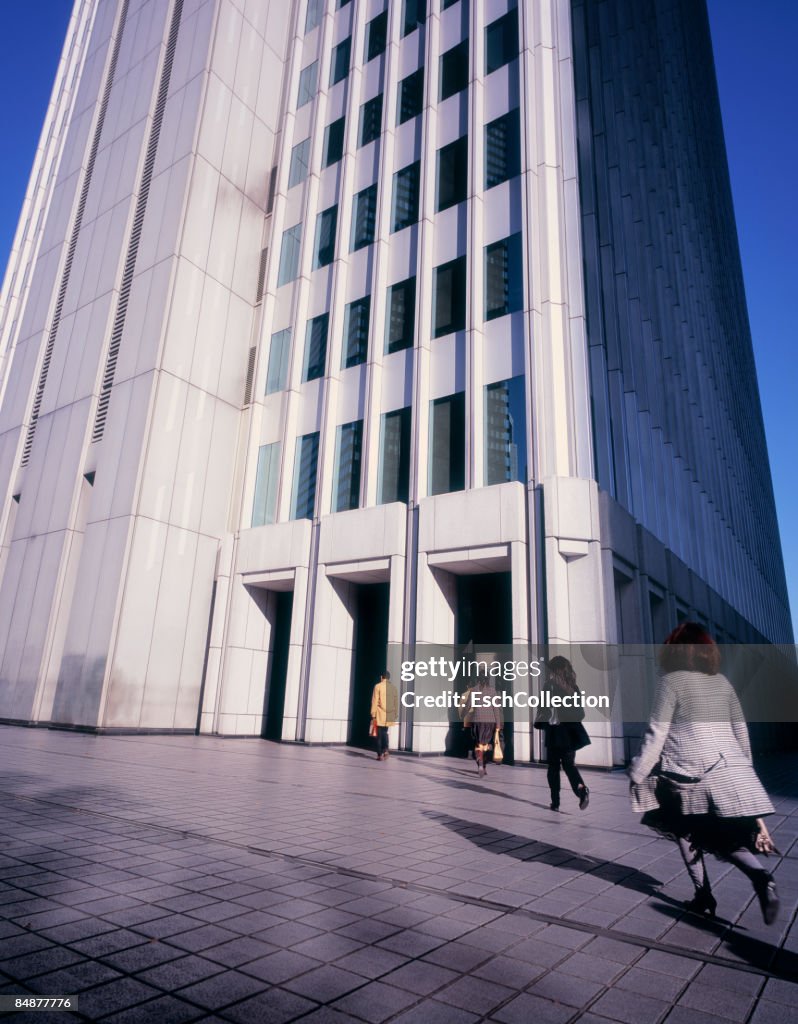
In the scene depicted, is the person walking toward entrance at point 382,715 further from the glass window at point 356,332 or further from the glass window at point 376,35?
the glass window at point 376,35

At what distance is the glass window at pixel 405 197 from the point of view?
18.3 m

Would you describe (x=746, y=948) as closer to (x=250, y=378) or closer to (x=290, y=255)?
(x=250, y=378)

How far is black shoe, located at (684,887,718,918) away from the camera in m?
3.81

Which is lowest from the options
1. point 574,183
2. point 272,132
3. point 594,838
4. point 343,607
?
point 594,838

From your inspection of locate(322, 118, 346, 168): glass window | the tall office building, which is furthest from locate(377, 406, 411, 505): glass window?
locate(322, 118, 346, 168): glass window

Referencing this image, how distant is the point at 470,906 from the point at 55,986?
2.28m

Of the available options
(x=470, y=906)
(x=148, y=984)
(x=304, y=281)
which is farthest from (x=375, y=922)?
(x=304, y=281)

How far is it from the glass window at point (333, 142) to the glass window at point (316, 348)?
19.5 feet

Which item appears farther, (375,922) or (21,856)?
(21,856)

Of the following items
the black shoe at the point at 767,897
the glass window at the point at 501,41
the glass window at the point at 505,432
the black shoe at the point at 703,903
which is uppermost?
the glass window at the point at 501,41

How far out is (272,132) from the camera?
76.8 feet

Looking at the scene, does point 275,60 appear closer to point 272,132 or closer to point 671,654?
point 272,132

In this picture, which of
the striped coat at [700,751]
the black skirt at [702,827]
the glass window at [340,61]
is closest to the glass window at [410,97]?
the glass window at [340,61]

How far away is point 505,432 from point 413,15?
15.1m
